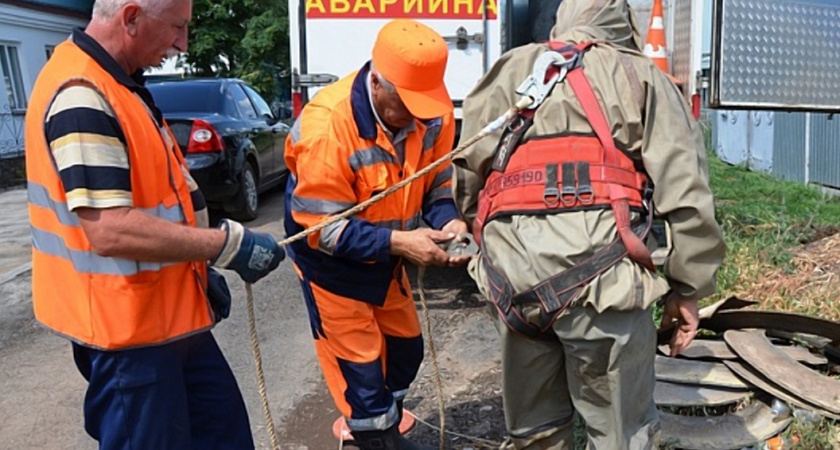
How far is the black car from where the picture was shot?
7477 mm

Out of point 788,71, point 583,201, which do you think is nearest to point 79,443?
point 583,201

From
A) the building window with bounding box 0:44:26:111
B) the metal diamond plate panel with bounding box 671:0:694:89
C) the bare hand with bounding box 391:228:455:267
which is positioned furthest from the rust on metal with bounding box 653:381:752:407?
the building window with bounding box 0:44:26:111

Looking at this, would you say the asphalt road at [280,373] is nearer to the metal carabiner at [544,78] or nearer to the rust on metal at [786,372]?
the rust on metal at [786,372]

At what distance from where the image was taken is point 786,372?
10.4 ft

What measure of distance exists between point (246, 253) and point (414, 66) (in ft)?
Answer: 2.94

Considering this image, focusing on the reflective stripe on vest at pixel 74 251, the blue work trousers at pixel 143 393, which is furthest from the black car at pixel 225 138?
the reflective stripe on vest at pixel 74 251

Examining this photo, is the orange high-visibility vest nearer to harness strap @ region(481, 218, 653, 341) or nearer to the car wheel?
harness strap @ region(481, 218, 653, 341)

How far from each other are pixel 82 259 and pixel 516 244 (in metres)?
1.25

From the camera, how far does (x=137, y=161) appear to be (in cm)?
203

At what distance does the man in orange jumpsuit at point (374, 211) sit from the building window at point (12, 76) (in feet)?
50.2

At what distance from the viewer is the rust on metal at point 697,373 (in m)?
3.33

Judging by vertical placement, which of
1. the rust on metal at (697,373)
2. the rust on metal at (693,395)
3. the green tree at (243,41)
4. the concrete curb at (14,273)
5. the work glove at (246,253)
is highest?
the green tree at (243,41)

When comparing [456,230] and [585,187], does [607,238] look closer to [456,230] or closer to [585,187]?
[585,187]

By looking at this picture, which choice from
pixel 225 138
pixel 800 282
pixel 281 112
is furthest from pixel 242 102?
pixel 800 282
